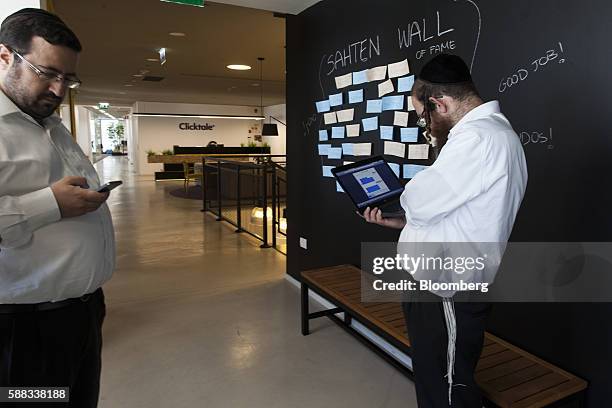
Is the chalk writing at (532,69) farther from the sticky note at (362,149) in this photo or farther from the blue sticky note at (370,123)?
the sticky note at (362,149)

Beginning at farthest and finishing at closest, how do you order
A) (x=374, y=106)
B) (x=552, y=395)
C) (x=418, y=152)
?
(x=374, y=106)
(x=418, y=152)
(x=552, y=395)

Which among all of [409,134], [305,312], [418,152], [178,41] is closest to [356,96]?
[409,134]

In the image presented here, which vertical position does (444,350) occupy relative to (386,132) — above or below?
below

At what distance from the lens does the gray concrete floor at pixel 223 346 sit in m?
2.33

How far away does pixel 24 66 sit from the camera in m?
1.19

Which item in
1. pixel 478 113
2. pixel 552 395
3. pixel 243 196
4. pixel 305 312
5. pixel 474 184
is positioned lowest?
pixel 305 312

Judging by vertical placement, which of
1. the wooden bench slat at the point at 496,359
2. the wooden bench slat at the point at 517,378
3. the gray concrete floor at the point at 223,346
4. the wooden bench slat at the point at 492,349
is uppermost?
the wooden bench slat at the point at 492,349

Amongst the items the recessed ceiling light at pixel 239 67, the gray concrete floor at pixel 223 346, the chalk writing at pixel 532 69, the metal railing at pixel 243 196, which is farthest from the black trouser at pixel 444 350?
the recessed ceiling light at pixel 239 67

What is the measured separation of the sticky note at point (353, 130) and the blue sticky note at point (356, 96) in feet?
0.56

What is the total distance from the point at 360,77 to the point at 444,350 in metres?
2.08

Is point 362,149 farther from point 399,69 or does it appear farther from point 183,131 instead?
point 183,131

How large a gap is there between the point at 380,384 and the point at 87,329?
5.49 feet

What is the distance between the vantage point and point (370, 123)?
114 inches

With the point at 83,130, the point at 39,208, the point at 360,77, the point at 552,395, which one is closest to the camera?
the point at 39,208
